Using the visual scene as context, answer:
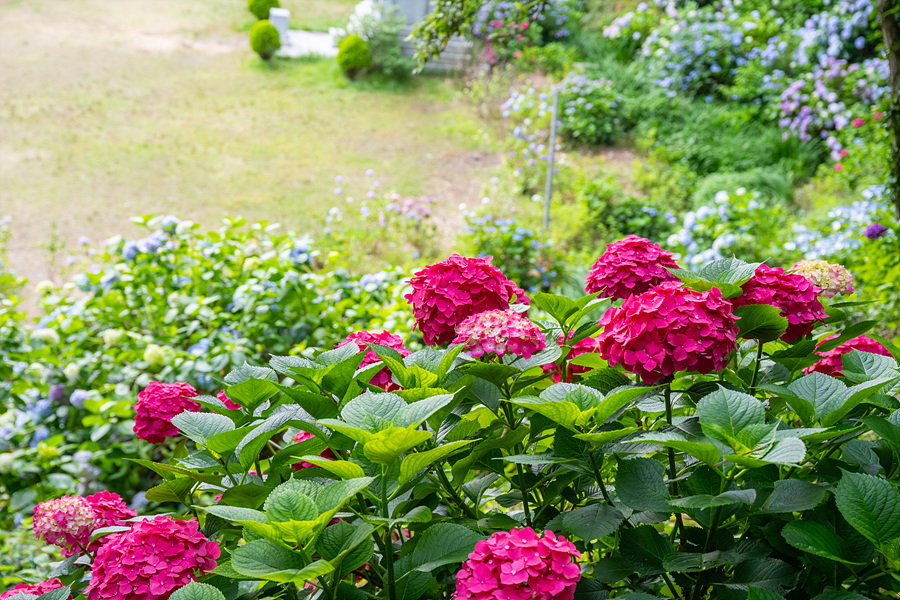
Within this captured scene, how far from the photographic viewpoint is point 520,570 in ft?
2.10

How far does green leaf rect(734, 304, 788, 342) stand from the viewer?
862 mm

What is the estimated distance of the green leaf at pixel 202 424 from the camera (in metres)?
0.85

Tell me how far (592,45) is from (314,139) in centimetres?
351

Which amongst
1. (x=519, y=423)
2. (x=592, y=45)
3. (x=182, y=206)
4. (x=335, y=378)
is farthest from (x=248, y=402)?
(x=592, y=45)

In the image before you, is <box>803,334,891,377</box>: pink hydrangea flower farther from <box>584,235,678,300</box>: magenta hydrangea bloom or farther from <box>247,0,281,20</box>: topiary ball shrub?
<box>247,0,281,20</box>: topiary ball shrub

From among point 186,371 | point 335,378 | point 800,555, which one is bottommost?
point 186,371

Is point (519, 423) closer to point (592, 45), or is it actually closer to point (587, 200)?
point (587, 200)

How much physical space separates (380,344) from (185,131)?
6573 mm

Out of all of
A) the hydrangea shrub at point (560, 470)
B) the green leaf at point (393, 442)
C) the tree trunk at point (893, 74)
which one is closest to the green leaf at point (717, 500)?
the hydrangea shrub at point (560, 470)

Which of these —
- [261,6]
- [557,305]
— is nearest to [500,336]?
[557,305]

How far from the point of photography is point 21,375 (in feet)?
8.28

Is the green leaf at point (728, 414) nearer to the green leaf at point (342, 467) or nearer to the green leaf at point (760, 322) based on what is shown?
the green leaf at point (760, 322)

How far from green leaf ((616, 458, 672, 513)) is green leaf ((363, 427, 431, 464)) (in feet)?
0.76

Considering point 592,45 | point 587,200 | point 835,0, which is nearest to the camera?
point 587,200
